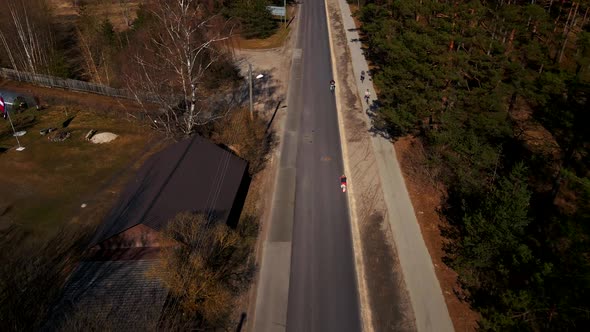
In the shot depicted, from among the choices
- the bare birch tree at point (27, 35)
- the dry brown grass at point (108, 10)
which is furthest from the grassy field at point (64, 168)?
the dry brown grass at point (108, 10)

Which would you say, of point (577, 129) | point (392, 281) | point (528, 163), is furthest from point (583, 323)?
point (528, 163)

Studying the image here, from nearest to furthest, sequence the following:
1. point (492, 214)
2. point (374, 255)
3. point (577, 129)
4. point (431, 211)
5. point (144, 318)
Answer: point (144, 318)
point (492, 214)
point (577, 129)
point (374, 255)
point (431, 211)

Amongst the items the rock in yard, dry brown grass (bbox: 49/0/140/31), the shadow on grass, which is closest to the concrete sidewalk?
the rock in yard

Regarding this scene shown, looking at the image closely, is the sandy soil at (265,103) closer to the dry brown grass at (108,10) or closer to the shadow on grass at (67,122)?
the shadow on grass at (67,122)

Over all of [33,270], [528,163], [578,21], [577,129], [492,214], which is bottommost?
[33,270]

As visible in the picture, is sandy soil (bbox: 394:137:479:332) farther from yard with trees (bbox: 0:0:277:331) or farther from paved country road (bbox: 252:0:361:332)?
yard with trees (bbox: 0:0:277:331)

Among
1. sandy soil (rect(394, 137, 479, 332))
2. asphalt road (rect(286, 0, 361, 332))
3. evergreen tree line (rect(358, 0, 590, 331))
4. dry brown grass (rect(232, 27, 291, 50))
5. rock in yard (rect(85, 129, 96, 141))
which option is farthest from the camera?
dry brown grass (rect(232, 27, 291, 50))

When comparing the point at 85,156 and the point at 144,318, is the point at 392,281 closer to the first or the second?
the point at 144,318
